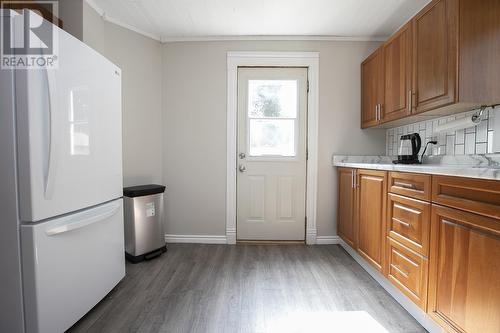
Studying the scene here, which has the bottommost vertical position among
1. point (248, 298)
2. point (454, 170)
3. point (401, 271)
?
point (248, 298)

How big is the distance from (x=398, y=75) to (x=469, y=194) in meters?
1.27

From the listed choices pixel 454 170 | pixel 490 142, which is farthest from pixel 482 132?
pixel 454 170

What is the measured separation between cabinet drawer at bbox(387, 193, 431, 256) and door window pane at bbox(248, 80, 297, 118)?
Result: 1.47 metres

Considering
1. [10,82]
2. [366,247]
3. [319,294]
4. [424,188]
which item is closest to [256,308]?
[319,294]

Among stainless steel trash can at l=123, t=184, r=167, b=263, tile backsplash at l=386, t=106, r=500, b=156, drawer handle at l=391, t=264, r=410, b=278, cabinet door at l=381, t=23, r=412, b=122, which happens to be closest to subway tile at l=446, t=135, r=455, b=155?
tile backsplash at l=386, t=106, r=500, b=156

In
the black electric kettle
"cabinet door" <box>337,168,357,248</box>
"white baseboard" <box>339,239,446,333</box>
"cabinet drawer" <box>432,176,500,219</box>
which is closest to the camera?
"cabinet drawer" <box>432,176,500,219</box>

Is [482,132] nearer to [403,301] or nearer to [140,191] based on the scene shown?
[403,301]

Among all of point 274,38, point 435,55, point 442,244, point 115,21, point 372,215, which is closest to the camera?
point 442,244

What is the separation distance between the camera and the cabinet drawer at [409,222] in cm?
139

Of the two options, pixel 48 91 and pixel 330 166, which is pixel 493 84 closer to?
pixel 330 166

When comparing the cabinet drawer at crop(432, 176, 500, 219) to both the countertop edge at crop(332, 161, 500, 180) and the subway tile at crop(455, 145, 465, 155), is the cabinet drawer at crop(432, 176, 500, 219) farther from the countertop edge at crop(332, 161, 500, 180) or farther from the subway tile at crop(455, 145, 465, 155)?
the subway tile at crop(455, 145, 465, 155)

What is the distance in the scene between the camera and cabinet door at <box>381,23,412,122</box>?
1886 mm

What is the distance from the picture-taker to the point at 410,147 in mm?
2008

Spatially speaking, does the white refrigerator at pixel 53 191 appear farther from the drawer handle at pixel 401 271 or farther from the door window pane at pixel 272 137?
the drawer handle at pixel 401 271
